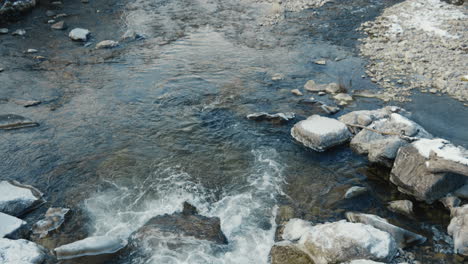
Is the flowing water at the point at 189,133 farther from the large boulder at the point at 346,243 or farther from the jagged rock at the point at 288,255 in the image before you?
the large boulder at the point at 346,243

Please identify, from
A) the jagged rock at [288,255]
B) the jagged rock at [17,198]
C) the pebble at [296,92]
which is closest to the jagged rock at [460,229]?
the jagged rock at [288,255]

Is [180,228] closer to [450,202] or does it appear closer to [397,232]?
[397,232]

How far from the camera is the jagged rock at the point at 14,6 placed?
19906 millimetres

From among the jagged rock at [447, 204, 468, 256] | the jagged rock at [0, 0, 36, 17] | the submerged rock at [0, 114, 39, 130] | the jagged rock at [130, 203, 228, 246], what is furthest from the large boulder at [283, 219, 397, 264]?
the jagged rock at [0, 0, 36, 17]

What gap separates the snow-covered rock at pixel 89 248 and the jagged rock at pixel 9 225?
1050 millimetres

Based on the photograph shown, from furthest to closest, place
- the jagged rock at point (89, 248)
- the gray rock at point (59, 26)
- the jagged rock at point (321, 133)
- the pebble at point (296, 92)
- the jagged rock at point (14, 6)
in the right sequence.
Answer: the jagged rock at point (14, 6), the gray rock at point (59, 26), the pebble at point (296, 92), the jagged rock at point (321, 133), the jagged rock at point (89, 248)

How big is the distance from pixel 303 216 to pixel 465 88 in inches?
312

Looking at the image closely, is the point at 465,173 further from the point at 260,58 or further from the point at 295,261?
the point at 260,58

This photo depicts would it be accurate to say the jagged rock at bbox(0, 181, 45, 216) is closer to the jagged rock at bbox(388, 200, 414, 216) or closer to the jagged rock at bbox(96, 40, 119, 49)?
the jagged rock at bbox(388, 200, 414, 216)

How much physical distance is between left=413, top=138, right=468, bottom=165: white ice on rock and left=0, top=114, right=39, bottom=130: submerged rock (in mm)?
10344

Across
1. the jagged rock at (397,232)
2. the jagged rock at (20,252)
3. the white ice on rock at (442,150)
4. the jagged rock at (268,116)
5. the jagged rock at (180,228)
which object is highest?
the white ice on rock at (442,150)

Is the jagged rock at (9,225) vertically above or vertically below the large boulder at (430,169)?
below

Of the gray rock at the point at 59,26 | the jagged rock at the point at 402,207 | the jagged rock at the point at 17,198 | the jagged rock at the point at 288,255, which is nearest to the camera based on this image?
the jagged rock at the point at 288,255

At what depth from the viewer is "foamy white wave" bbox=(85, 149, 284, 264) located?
7125mm
